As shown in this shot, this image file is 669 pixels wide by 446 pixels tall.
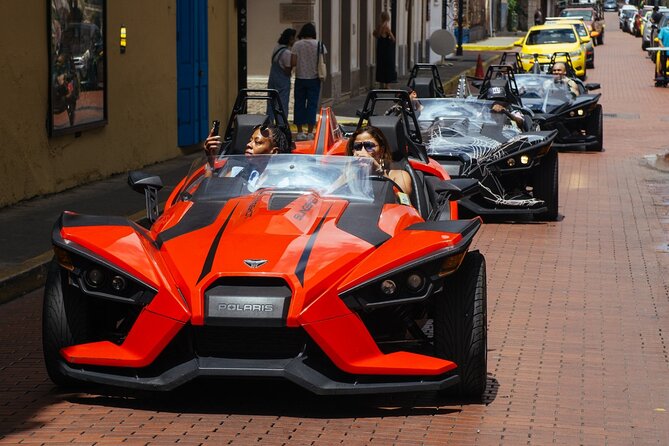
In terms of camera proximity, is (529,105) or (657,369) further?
(529,105)

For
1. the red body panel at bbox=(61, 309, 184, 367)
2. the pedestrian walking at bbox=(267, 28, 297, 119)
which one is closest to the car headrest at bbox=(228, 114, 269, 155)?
the red body panel at bbox=(61, 309, 184, 367)

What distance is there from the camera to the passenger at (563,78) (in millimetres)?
23047

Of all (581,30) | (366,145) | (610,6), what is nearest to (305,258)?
(366,145)

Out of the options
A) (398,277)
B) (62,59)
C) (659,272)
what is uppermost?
(62,59)

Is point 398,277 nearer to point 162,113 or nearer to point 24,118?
point 24,118

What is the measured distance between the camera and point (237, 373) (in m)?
6.57

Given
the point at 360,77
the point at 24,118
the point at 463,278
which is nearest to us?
the point at 463,278

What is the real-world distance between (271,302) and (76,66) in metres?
9.94

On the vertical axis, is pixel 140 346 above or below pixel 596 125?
below

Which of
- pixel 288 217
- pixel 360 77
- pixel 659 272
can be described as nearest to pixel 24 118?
pixel 659 272

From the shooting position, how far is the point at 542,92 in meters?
22.5

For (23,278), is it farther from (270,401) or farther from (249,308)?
(249,308)

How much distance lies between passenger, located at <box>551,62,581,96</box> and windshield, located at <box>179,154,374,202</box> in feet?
49.4

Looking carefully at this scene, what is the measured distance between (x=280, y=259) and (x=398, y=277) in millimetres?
578
